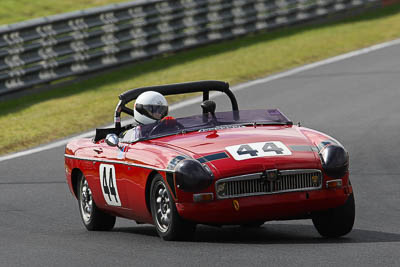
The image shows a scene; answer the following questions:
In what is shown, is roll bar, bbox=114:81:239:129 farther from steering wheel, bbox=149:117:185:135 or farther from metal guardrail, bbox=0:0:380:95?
metal guardrail, bbox=0:0:380:95

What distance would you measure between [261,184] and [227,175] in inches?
10.7

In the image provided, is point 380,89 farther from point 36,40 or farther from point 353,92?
point 36,40

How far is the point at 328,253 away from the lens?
22.4ft

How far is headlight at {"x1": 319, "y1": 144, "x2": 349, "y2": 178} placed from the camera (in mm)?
7641

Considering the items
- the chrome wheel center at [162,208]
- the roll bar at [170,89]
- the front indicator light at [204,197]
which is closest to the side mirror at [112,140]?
the roll bar at [170,89]

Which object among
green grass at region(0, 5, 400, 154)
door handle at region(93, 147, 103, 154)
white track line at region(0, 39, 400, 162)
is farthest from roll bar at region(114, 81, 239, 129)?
green grass at region(0, 5, 400, 154)

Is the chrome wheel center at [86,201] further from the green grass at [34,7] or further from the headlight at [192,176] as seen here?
the green grass at [34,7]

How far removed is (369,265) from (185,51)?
1570 centimetres

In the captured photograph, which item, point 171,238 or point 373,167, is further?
point 373,167

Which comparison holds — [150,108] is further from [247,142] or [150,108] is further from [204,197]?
[204,197]

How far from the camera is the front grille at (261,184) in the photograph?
294 inches

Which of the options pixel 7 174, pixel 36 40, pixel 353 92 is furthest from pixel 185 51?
pixel 7 174

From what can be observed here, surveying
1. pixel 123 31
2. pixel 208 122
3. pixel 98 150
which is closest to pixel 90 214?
pixel 98 150

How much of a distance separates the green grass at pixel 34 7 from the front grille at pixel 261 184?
18219 mm
